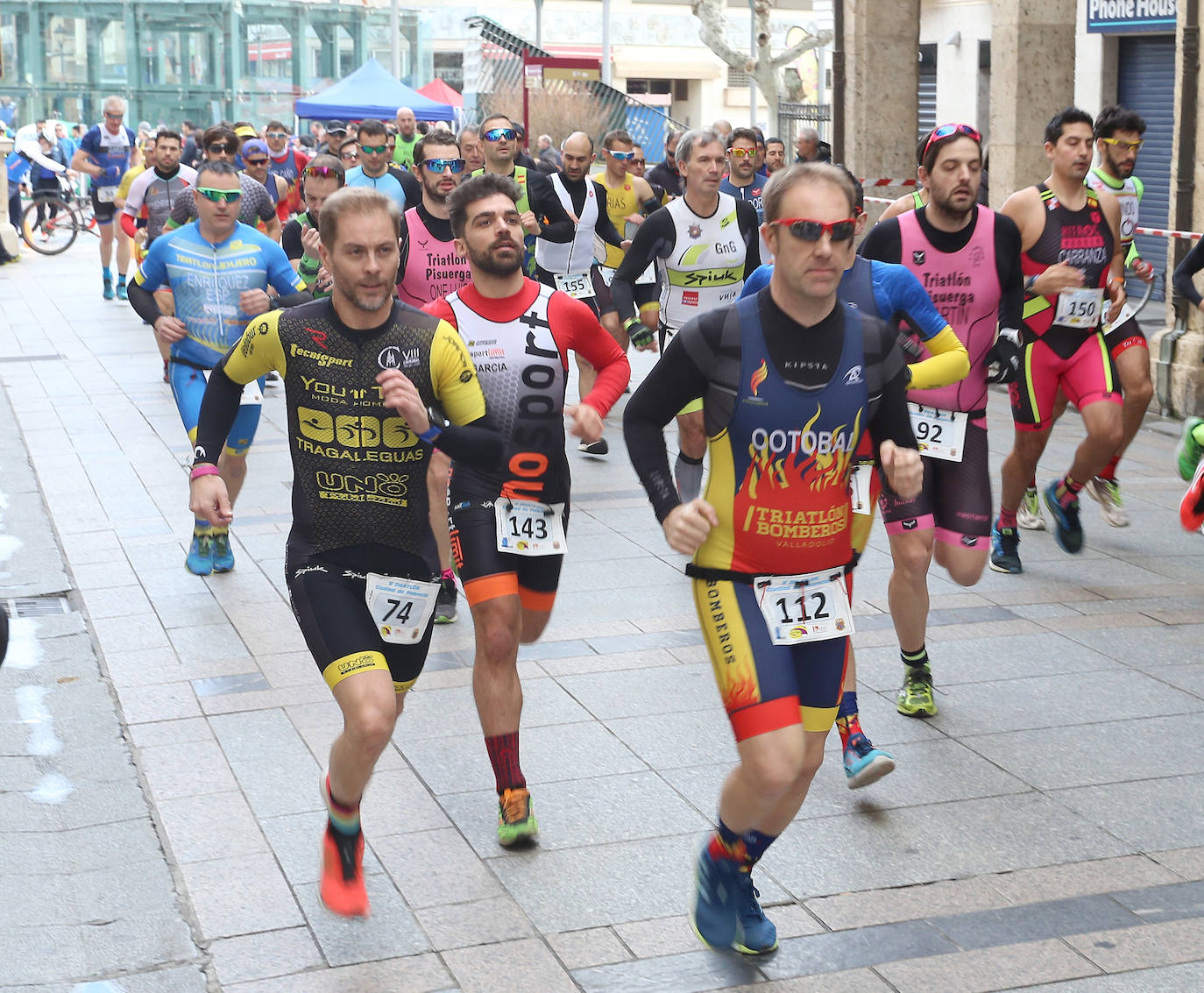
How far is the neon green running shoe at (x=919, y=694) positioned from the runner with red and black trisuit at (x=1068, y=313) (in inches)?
92.0

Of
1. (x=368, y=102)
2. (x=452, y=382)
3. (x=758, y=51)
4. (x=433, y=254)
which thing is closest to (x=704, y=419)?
(x=452, y=382)

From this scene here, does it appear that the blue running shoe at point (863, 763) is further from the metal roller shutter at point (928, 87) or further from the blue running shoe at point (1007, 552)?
the metal roller shutter at point (928, 87)

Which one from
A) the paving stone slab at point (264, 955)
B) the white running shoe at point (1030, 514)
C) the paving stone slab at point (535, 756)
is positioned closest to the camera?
the paving stone slab at point (264, 955)

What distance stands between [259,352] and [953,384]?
2.53 metres

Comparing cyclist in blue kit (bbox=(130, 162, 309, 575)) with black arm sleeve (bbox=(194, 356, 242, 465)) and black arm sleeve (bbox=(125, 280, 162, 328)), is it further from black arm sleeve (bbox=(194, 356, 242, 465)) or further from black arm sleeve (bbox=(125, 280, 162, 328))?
black arm sleeve (bbox=(194, 356, 242, 465))

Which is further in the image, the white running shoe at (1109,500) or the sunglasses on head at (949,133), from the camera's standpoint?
the white running shoe at (1109,500)

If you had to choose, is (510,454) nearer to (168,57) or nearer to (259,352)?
(259,352)

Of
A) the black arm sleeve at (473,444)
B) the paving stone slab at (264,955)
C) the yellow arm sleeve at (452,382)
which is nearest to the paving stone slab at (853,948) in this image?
the paving stone slab at (264,955)

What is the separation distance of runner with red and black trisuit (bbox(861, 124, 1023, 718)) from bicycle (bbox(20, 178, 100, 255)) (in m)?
23.4

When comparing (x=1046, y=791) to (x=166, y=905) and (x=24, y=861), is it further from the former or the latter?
(x=24, y=861)

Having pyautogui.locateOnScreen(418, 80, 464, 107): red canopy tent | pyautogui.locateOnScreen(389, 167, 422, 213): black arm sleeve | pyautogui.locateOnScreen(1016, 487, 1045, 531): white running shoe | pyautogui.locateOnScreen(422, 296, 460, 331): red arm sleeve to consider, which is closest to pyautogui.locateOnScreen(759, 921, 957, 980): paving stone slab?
pyautogui.locateOnScreen(422, 296, 460, 331): red arm sleeve

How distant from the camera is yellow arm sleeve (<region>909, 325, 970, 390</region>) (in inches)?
201

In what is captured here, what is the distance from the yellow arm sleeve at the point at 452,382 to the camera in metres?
4.43

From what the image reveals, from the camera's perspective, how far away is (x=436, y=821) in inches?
197
